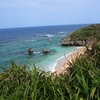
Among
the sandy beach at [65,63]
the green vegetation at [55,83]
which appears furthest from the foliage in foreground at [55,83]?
the sandy beach at [65,63]

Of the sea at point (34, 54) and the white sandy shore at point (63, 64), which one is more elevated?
the white sandy shore at point (63, 64)

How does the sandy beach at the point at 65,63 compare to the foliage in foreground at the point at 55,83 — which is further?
the sandy beach at the point at 65,63

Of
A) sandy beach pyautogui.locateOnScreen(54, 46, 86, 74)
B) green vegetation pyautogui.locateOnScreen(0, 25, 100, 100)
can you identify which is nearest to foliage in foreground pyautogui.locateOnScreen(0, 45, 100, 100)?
green vegetation pyautogui.locateOnScreen(0, 25, 100, 100)

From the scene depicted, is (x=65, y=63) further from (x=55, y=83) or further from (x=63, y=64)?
(x=55, y=83)

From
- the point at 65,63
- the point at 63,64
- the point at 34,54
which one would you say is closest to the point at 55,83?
the point at 65,63

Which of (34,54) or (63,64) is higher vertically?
(63,64)

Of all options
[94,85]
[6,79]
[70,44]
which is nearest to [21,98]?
[6,79]

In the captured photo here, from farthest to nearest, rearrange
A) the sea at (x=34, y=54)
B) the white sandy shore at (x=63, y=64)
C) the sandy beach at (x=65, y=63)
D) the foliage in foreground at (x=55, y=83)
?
the sea at (x=34, y=54)
the white sandy shore at (x=63, y=64)
the sandy beach at (x=65, y=63)
the foliage in foreground at (x=55, y=83)

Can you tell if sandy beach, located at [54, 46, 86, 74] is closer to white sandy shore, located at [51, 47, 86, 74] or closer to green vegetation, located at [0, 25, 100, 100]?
white sandy shore, located at [51, 47, 86, 74]

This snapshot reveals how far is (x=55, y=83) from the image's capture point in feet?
19.2

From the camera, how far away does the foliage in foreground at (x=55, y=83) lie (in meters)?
5.45

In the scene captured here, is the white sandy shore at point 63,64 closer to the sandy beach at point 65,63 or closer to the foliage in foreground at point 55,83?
the sandy beach at point 65,63

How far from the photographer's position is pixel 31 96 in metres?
5.38

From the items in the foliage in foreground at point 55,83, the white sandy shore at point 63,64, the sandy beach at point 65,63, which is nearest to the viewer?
the foliage in foreground at point 55,83
